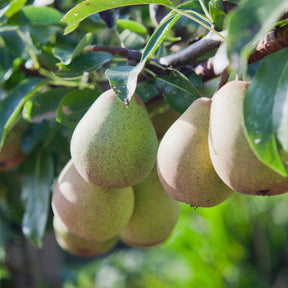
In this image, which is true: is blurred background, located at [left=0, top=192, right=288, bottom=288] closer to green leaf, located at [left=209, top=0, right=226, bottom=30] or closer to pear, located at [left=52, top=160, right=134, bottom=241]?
pear, located at [left=52, top=160, right=134, bottom=241]

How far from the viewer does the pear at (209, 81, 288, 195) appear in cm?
41

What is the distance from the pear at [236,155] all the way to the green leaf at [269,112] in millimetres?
16

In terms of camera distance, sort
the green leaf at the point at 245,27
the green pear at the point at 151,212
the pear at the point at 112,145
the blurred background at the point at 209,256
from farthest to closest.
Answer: the blurred background at the point at 209,256
the green pear at the point at 151,212
the pear at the point at 112,145
the green leaf at the point at 245,27

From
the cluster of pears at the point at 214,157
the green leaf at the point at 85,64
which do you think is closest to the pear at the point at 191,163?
the cluster of pears at the point at 214,157

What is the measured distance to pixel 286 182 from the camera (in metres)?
0.42

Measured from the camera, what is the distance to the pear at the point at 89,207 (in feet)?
2.18

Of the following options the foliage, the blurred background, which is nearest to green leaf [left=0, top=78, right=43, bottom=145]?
the foliage

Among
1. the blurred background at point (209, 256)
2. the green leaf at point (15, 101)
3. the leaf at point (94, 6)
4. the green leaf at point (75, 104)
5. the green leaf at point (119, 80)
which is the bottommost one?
the blurred background at point (209, 256)

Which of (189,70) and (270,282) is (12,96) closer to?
(189,70)

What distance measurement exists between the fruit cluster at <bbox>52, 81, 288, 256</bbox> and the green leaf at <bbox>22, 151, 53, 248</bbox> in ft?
0.27

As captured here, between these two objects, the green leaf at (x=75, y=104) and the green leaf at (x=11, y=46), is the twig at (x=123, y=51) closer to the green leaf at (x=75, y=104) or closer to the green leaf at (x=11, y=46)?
the green leaf at (x=75, y=104)

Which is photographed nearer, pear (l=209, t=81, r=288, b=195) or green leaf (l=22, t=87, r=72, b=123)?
pear (l=209, t=81, r=288, b=195)

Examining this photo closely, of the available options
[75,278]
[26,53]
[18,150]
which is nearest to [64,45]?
[26,53]

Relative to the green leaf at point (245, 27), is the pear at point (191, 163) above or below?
below
